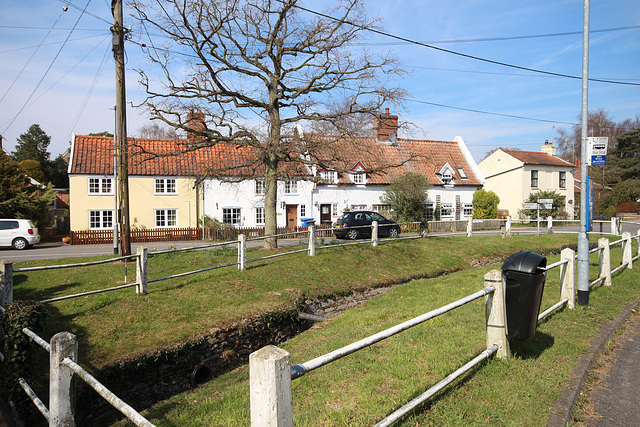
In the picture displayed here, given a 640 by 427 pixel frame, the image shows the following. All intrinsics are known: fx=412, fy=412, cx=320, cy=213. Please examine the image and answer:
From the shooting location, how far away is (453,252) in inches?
741

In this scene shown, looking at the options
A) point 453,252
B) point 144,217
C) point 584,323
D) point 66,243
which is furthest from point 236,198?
point 584,323

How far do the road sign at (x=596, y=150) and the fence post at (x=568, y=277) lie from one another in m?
2.55

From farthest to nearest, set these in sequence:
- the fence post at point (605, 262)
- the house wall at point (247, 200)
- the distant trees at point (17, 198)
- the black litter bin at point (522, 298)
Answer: the house wall at point (247, 200) → the distant trees at point (17, 198) → the fence post at point (605, 262) → the black litter bin at point (522, 298)

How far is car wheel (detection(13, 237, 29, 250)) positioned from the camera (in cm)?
2372

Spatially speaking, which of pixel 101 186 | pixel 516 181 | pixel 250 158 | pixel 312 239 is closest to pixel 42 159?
pixel 101 186

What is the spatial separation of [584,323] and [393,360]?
3.83m

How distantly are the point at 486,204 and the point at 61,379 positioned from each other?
1539 inches

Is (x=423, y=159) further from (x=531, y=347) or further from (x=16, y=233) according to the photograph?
(x=531, y=347)

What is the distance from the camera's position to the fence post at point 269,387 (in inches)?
90.4

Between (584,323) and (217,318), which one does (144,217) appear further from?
(584,323)

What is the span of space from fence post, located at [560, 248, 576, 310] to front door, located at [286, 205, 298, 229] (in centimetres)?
2591

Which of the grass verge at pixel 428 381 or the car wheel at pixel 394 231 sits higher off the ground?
the car wheel at pixel 394 231

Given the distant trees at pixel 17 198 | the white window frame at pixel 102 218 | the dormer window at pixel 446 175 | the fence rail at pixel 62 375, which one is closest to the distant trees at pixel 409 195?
the dormer window at pixel 446 175

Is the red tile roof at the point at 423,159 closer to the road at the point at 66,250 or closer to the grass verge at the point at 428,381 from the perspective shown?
the road at the point at 66,250
